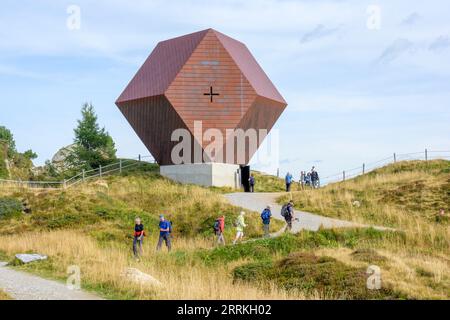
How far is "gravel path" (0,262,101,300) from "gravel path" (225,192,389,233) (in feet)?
37.8

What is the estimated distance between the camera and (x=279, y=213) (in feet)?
98.2

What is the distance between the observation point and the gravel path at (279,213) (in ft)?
84.3

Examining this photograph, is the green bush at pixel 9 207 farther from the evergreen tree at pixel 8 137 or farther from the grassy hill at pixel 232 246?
the evergreen tree at pixel 8 137

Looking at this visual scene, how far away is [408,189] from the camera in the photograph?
1302 inches

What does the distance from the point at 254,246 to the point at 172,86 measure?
21107mm

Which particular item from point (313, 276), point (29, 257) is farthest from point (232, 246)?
point (29, 257)

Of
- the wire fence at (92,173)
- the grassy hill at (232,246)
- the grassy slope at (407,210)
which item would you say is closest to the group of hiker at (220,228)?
the grassy hill at (232,246)

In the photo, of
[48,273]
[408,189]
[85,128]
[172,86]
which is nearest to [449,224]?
[408,189]

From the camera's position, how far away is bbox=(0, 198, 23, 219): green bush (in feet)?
98.8

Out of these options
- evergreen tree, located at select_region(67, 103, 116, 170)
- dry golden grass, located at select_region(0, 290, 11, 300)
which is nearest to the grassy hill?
dry golden grass, located at select_region(0, 290, 11, 300)

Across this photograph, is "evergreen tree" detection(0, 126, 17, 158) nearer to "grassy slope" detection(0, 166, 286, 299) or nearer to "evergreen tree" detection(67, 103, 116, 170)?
"evergreen tree" detection(67, 103, 116, 170)

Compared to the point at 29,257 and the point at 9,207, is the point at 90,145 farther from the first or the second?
the point at 29,257

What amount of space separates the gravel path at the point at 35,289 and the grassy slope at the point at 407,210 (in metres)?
7.27

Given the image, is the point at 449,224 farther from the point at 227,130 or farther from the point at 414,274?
the point at 227,130
